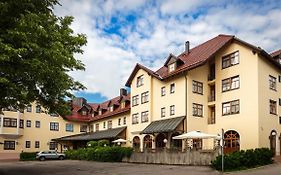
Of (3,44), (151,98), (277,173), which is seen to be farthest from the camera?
(151,98)

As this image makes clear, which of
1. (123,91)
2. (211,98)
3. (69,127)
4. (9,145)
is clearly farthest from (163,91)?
(9,145)

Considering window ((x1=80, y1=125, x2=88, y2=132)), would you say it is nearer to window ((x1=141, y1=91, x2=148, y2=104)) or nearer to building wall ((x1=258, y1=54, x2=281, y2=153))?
window ((x1=141, y1=91, x2=148, y2=104))

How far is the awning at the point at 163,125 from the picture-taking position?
36250 mm

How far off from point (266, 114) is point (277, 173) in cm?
1316

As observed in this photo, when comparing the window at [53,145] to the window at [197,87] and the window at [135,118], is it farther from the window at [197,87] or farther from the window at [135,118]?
the window at [197,87]

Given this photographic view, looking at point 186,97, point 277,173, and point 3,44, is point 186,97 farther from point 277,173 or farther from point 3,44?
point 3,44

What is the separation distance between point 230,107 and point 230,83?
244 cm

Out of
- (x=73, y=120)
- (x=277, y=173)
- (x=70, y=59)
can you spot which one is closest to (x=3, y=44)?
(x=70, y=59)

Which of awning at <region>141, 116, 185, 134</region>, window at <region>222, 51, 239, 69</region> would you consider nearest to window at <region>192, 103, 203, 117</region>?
awning at <region>141, 116, 185, 134</region>

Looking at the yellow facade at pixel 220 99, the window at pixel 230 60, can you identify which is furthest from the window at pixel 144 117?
the window at pixel 230 60

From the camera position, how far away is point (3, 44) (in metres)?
13.5

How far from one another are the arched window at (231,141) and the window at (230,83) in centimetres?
436

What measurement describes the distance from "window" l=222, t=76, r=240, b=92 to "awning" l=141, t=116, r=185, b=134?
5330mm

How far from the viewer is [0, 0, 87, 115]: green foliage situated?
14.3m
